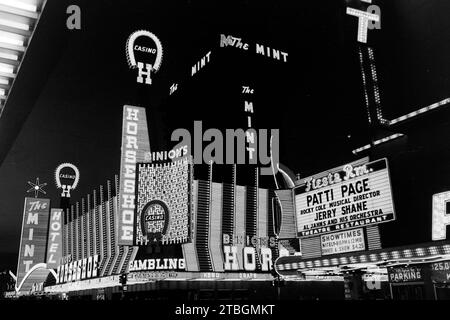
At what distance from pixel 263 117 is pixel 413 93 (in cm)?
4759

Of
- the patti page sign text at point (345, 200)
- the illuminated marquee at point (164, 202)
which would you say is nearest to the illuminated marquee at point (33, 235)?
the illuminated marquee at point (164, 202)

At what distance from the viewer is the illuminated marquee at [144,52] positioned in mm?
35656

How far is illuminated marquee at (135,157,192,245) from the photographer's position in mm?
36125

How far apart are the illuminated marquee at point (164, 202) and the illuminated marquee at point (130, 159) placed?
2.83 feet

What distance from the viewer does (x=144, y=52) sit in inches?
1435

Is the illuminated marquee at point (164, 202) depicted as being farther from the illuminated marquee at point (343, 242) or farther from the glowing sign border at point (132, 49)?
the illuminated marquee at point (343, 242)

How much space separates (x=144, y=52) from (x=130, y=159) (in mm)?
9537

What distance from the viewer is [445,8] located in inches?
749

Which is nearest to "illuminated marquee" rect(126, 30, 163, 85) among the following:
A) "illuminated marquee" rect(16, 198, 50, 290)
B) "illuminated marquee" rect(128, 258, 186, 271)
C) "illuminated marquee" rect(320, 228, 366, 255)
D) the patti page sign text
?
"illuminated marquee" rect(128, 258, 186, 271)

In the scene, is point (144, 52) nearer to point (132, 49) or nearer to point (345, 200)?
point (132, 49)

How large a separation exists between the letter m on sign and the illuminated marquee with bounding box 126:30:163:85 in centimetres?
2474

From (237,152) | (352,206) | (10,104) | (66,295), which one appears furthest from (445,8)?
(66,295)

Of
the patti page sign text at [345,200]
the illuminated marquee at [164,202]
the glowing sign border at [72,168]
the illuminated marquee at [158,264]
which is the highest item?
the glowing sign border at [72,168]
